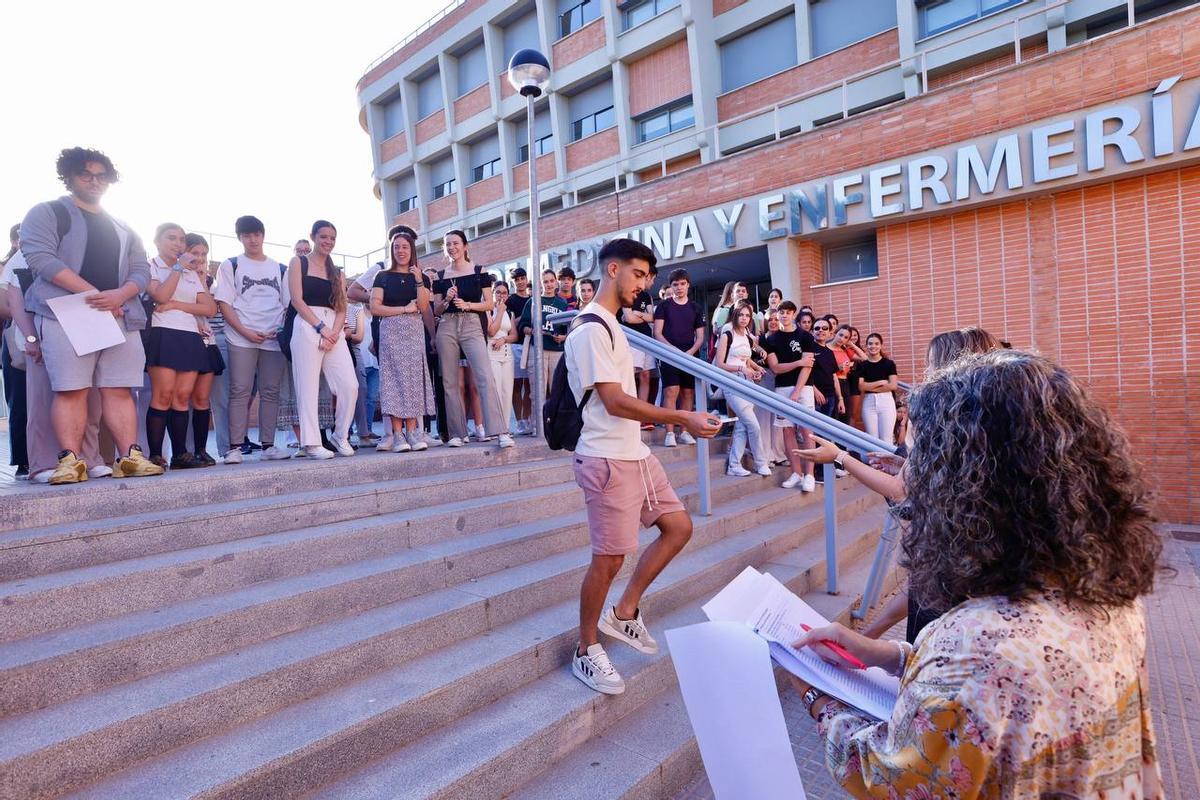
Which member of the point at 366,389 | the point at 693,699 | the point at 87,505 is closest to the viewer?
the point at 693,699

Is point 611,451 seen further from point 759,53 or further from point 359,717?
point 759,53

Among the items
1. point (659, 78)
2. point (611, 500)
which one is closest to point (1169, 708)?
point (611, 500)

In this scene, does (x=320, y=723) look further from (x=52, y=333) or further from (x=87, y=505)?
(x=52, y=333)

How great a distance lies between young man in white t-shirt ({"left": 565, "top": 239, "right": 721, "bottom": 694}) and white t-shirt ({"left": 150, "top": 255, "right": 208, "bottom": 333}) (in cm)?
284

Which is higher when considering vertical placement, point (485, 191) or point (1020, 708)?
point (485, 191)

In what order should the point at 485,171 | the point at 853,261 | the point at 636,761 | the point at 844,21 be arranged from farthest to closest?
the point at 485,171 < the point at 844,21 < the point at 853,261 < the point at 636,761

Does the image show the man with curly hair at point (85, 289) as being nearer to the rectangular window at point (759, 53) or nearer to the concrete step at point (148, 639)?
the concrete step at point (148, 639)

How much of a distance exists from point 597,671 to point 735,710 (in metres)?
1.44

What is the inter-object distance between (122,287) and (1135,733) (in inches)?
175

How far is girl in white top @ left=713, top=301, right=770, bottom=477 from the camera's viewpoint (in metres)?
5.71

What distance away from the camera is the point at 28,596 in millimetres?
2201

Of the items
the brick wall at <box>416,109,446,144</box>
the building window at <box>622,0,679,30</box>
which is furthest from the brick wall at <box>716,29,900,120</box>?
the brick wall at <box>416,109,446,144</box>

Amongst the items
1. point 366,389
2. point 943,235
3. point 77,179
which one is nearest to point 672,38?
point 943,235

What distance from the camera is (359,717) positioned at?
2088mm
